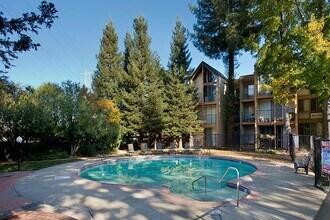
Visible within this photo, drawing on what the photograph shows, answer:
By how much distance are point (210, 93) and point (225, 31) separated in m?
8.13

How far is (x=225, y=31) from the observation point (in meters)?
26.9

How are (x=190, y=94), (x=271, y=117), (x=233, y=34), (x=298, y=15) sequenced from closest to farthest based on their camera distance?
(x=298, y=15) < (x=233, y=34) < (x=271, y=117) < (x=190, y=94)

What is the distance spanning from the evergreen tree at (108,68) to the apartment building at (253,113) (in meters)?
9.71

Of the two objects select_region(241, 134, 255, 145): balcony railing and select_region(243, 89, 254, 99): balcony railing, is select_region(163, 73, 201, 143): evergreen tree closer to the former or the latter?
select_region(241, 134, 255, 145): balcony railing

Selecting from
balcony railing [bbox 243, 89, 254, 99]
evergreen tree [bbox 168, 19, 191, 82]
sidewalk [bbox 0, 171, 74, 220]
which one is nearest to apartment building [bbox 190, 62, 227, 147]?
evergreen tree [bbox 168, 19, 191, 82]

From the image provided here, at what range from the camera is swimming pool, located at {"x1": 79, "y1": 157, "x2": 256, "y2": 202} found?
35.9 ft

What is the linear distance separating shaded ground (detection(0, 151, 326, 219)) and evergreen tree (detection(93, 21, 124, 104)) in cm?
2072

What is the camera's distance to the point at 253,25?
89.6 ft

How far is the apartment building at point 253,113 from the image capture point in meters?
26.3

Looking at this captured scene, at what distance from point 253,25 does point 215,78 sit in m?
7.48

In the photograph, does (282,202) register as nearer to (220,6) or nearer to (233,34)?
(233,34)

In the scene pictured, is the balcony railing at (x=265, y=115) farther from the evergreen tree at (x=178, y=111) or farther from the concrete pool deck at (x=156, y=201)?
the concrete pool deck at (x=156, y=201)

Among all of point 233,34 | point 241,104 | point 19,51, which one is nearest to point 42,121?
point 19,51

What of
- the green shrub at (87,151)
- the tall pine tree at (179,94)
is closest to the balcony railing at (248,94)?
the tall pine tree at (179,94)
